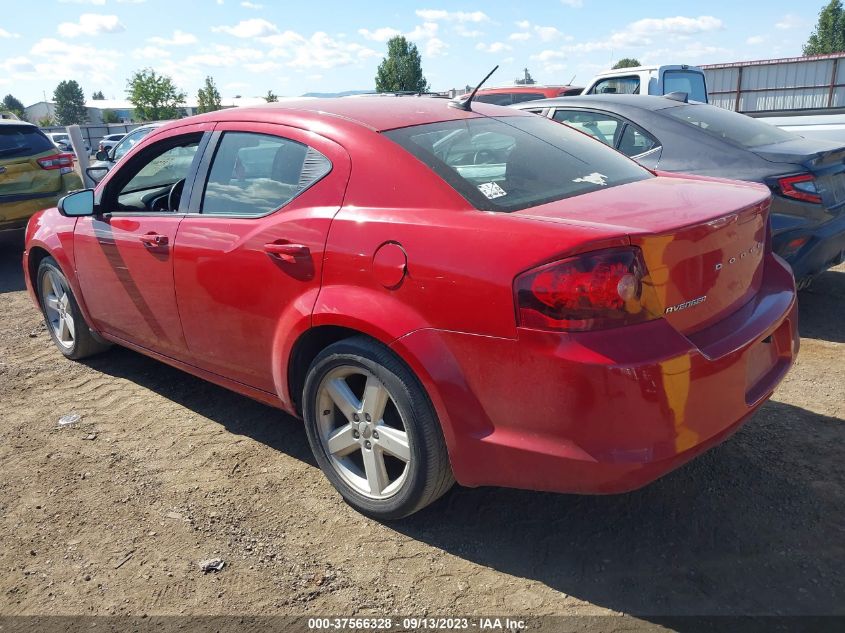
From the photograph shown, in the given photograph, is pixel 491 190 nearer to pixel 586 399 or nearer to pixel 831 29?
pixel 586 399

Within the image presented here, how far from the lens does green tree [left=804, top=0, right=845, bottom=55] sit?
175 ft

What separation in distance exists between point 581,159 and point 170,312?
84.6 inches

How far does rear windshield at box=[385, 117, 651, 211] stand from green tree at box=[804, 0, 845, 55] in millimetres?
60998

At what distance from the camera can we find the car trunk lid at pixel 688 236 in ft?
7.25

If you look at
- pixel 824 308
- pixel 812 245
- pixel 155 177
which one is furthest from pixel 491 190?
pixel 824 308

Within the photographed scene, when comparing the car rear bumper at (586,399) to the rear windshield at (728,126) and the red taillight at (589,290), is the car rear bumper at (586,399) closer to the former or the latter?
the red taillight at (589,290)

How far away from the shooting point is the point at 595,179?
9.68ft

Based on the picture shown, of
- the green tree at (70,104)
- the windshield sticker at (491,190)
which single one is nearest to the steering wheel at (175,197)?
the windshield sticker at (491,190)

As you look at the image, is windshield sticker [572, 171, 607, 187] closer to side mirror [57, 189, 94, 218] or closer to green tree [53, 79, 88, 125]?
side mirror [57, 189, 94, 218]

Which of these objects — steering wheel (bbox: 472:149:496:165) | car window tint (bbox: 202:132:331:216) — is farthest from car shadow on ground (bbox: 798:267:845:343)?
car window tint (bbox: 202:132:331:216)

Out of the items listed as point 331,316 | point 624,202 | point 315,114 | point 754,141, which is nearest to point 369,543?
point 331,316

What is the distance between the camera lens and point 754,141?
5070 millimetres

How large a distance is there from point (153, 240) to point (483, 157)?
1.73 metres

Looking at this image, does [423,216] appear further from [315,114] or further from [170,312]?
[170,312]
